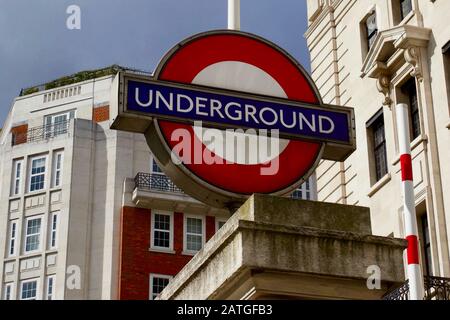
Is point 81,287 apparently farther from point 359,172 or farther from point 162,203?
point 359,172

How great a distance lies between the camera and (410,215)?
8.06 m

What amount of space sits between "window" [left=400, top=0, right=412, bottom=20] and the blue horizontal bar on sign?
54.1 feet

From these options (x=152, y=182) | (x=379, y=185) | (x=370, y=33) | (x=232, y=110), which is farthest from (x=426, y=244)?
(x=152, y=182)

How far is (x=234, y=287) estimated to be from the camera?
7.63m

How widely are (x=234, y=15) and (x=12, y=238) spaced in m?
53.2

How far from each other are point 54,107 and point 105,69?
16.9 feet

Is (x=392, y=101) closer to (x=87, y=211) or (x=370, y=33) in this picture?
(x=370, y=33)

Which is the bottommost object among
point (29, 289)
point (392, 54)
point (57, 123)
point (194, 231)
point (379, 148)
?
point (379, 148)

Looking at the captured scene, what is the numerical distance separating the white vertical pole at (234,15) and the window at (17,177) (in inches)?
2126

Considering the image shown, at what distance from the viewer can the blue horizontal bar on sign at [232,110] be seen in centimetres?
927

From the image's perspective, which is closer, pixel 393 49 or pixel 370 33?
pixel 393 49

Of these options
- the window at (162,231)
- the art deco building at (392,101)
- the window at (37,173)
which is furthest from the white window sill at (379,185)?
the window at (37,173)

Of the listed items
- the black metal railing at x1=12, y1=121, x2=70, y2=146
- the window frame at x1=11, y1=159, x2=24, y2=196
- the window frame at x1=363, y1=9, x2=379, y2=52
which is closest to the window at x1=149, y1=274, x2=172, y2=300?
the window frame at x1=11, y1=159, x2=24, y2=196

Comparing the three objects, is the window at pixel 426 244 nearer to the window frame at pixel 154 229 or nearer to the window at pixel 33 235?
the window frame at pixel 154 229
